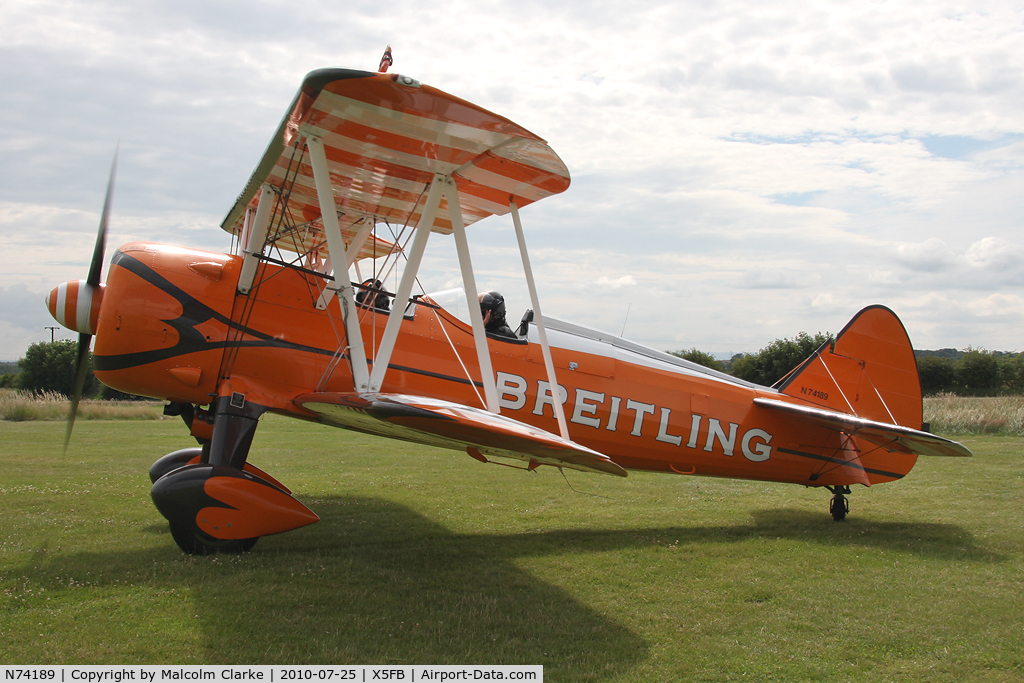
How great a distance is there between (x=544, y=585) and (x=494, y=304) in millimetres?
2835

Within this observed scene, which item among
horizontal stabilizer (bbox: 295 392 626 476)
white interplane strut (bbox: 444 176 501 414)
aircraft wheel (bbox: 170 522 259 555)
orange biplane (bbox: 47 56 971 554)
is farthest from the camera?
white interplane strut (bbox: 444 176 501 414)

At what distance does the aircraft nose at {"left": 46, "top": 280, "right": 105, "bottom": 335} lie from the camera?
5.55m

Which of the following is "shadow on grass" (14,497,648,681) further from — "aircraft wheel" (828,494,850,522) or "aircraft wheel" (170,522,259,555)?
"aircraft wheel" (828,494,850,522)

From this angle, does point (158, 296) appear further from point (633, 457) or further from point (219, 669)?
point (633, 457)

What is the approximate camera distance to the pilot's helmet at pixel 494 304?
256 inches

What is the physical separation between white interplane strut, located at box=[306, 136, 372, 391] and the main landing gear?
3.51 ft

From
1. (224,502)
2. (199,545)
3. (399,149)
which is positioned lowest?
(199,545)

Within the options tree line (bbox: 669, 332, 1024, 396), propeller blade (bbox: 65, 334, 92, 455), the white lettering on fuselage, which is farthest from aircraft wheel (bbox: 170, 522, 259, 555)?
tree line (bbox: 669, 332, 1024, 396)

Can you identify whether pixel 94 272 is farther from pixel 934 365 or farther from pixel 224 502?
pixel 934 365

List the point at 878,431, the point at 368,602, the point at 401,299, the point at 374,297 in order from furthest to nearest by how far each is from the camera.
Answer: the point at 878,431, the point at 374,297, the point at 401,299, the point at 368,602

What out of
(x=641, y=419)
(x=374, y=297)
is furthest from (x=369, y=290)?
(x=641, y=419)

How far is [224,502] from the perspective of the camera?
473 cm

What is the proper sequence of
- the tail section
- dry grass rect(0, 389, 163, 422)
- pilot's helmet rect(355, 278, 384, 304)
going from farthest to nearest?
dry grass rect(0, 389, 163, 422) → the tail section → pilot's helmet rect(355, 278, 384, 304)
